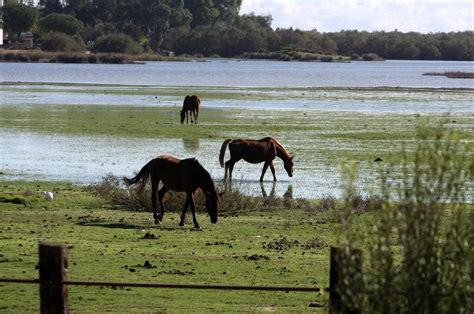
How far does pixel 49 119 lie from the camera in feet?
141

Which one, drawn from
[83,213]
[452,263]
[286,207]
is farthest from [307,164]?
[452,263]

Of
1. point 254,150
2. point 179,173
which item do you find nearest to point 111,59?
point 254,150

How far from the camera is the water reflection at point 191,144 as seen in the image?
32.8 m

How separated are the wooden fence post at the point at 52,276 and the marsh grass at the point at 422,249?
201 centimetres

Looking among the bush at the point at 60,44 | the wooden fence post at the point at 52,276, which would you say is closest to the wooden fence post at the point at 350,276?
the wooden fence post at the point at 52,276

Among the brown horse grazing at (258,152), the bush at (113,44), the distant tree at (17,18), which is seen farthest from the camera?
the distant tree at (17,18)

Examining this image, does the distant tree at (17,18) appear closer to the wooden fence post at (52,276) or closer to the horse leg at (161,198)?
the horse leg at (161,198)

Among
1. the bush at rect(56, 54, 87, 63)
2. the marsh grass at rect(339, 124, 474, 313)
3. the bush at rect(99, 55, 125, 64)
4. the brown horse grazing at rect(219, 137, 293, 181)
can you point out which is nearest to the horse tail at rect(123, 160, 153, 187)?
the brown horse grazing at rect(219, 137, 293, 181)

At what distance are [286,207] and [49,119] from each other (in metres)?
22.7

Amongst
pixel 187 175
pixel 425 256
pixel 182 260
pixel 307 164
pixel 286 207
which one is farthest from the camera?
pixel 307 164

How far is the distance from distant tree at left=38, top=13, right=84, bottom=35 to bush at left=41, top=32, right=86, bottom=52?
1821 centimetres

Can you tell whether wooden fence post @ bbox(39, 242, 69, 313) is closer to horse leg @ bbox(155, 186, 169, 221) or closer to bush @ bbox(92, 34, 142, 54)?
horse leg @ bbox(155, 186, 169, 221)

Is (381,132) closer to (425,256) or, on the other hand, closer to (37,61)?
(425,256)

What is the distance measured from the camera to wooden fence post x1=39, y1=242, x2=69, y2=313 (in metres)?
8.40
